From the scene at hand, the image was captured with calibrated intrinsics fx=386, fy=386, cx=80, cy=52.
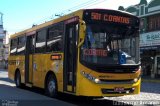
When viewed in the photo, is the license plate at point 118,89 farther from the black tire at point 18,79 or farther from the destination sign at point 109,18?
the black tire at point 18,79

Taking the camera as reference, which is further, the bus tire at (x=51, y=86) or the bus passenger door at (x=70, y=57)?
the bus tire at (x=51, y=86)

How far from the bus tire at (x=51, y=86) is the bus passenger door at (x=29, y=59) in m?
2.71

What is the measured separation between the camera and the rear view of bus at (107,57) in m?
13.2

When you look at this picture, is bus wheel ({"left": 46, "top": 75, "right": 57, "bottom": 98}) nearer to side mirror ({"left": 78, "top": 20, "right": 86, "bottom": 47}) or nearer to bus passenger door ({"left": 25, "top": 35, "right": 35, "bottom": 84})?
bus passenger door ({"left": 25, "top": 35, "right": 35, "bottom": 84})

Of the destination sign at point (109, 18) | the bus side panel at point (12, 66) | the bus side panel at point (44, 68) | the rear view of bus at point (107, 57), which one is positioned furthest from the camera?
the bus side panel at point (12, 66)

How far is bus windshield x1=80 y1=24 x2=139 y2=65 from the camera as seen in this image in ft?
43.7

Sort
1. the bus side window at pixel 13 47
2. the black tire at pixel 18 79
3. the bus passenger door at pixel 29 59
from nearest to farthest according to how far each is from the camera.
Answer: the bus passenger door at pixel 29 59, the black tire at pixel 18 79, the bus side window at pixel 13 47

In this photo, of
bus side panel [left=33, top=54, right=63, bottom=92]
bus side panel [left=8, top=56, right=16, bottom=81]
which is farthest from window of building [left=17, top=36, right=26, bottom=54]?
bus side panel [left=33, top=54, right=63, bottom=92]

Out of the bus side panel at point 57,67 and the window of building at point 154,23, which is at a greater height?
the window of building at point 154,23

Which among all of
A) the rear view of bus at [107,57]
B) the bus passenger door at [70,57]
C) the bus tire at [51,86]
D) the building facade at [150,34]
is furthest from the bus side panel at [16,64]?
the building facade at [150,34]

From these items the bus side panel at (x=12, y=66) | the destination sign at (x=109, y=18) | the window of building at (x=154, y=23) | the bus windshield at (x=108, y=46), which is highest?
the window of building at (x=154, y=23)

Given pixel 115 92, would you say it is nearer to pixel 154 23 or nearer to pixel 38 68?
pixel 38 68

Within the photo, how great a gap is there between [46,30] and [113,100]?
431 centimetres

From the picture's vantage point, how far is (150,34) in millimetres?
40281
